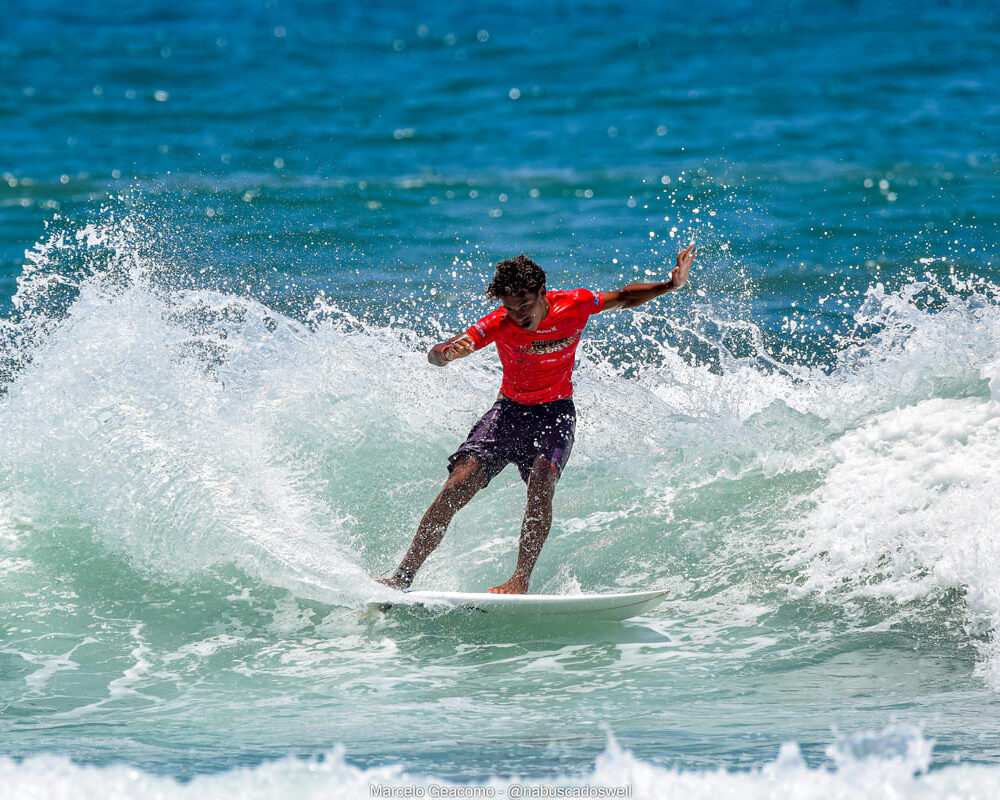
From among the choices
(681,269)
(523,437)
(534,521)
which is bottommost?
(534,521)

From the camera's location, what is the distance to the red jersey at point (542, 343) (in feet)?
20.0

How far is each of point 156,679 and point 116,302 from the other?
3.34m

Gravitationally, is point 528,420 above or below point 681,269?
below

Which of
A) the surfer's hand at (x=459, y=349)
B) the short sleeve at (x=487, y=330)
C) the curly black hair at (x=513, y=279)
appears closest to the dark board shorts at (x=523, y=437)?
the short sleeve at (x=487, y=330)

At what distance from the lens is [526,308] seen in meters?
5.92

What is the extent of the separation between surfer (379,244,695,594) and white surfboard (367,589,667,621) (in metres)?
0.11

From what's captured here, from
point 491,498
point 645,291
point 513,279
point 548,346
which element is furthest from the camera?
point 491,498

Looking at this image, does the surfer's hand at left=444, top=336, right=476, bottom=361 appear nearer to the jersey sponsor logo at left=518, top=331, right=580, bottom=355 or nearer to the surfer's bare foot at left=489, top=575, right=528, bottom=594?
the jersey sponsor logo at left=518, top=331, right=580, bottom=355

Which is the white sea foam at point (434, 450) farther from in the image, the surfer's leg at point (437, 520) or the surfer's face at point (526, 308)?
the surfer's face at point (526, 308)

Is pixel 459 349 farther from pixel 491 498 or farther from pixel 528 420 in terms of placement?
pixel 491 498

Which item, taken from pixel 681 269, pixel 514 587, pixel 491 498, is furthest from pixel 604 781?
pixel 491 498

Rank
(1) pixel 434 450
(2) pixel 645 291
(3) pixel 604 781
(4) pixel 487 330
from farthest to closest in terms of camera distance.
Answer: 1. (1) pixel 434 450
2. (2) pixel 645 291
3. (4) pixel 487 330
4. (3) pixel 604 781

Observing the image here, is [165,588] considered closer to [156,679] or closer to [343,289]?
[156,679]

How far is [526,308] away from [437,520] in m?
1.24
